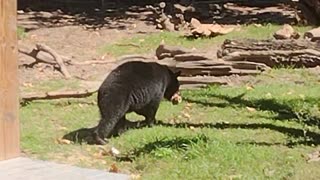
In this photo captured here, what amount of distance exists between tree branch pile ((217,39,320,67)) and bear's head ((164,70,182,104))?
1855 millimetres

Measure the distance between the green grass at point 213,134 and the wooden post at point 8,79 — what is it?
1.74 metres

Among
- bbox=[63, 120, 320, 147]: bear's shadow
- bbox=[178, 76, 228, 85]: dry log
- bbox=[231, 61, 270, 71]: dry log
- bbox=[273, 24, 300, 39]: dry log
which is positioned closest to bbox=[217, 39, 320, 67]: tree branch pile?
bbox=[231, 61, 270, 71]: dry log

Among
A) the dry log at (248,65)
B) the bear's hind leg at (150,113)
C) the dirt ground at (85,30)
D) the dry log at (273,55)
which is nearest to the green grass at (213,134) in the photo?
the bear's hind leg at (150,113)

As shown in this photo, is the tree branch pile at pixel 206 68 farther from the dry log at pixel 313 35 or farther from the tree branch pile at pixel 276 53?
the dry log at pixel 313 35

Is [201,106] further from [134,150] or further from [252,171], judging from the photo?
[252,171]

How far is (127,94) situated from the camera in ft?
25.0

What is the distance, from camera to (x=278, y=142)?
7309 millimetres

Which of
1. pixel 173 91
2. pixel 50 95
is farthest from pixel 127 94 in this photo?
pixel 50 95

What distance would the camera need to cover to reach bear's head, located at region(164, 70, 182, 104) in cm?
926

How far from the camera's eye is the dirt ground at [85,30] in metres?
11.5

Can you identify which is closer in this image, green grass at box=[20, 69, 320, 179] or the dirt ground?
green grass at box=[20, 69, 320, 179]

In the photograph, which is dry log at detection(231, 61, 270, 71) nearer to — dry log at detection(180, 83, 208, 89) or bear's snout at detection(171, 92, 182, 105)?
dry log at detection(180, 83, 208, 89)

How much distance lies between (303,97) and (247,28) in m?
5.95

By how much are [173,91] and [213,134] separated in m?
1.82
